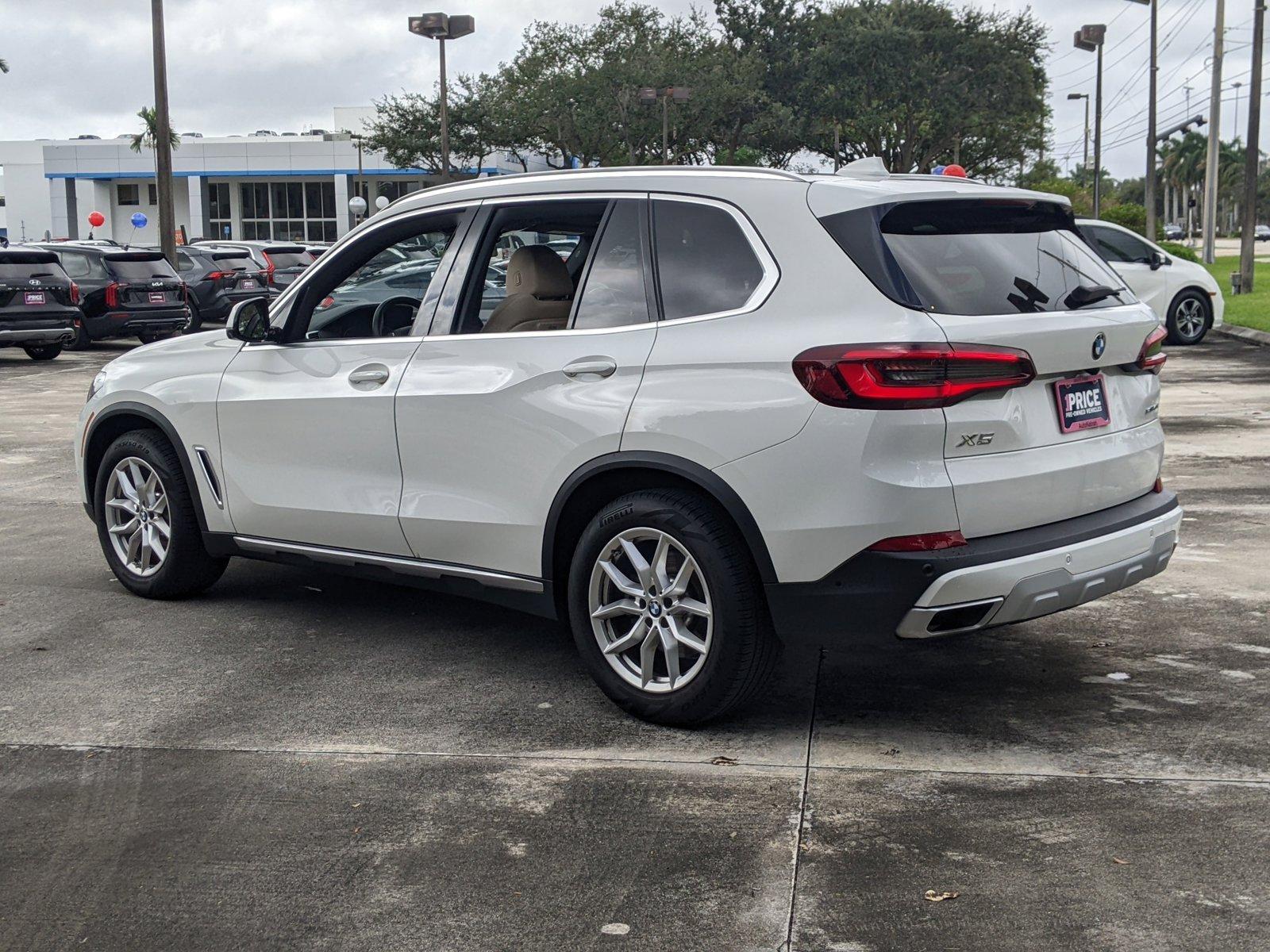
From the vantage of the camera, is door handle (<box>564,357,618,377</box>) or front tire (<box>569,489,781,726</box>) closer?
front tire (<box>569,489,781,726</box>)

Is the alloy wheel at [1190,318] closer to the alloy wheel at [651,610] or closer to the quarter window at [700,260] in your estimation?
the quarter window at [700,260]

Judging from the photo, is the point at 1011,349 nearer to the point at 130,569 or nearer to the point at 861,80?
the point at 130,569

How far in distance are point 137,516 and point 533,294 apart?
8.12ft

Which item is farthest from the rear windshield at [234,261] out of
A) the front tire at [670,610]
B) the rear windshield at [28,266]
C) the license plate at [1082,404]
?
Result: the license plate at [1082,404]

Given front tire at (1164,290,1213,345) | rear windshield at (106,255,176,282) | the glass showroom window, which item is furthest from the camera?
the glass showroom window

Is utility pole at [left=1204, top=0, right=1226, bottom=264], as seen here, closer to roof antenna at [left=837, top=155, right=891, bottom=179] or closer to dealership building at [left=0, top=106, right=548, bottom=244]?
roof antenna at [left=837, top=155, right=891, bottom=179]

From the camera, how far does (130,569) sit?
6887 millimetres

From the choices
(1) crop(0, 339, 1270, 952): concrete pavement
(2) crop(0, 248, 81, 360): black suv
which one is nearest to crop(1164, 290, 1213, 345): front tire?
(1) crop(0, 339, 1270, 952): concrete pavement

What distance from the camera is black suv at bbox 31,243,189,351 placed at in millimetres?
23047

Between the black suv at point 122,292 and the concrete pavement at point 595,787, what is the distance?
17.2 m

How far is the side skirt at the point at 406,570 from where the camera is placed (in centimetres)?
530

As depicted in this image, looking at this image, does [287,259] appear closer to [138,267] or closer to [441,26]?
[138,267]

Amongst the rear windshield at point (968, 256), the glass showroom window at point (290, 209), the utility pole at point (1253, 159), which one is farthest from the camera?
the glass showroom window at point (290, 209)

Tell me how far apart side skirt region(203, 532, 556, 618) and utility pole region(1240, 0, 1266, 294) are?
23.7m
